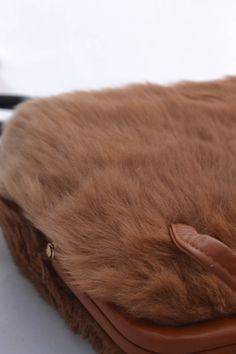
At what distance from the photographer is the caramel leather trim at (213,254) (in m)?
0.42

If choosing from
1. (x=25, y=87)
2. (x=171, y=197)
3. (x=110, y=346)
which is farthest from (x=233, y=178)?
(x=25, y=87)

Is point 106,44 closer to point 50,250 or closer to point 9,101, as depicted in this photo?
point 9,101

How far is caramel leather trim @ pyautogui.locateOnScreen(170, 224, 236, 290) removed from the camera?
16.5 inches

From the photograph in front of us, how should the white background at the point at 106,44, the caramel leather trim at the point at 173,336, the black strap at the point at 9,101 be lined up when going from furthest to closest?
the white background at the point at 106,44 < the black strap at the point at 9,101 < the caramel leather trim at the point at 173,336

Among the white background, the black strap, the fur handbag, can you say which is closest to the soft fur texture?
the fur handbag

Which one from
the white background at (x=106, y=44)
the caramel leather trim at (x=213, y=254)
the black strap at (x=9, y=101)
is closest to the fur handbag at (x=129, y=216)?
the caramel leather trim at (x=213, y=254)

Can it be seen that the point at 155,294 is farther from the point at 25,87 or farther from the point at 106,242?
the point at 25,87

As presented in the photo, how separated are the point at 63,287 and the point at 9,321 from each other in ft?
0.22

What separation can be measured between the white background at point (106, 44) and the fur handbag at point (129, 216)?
44cm

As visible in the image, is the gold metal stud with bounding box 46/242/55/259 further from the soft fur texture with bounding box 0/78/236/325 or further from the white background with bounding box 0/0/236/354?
the white background with bounding box 0/0/236/354

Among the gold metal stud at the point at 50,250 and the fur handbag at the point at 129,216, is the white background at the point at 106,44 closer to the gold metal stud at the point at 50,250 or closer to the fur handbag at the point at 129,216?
the fur handbag at the point at 129,216

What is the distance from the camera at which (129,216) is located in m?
0.46

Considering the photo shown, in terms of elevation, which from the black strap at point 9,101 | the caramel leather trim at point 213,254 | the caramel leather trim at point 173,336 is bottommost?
the black strap at point 9,101

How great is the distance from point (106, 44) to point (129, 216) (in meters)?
0.79
